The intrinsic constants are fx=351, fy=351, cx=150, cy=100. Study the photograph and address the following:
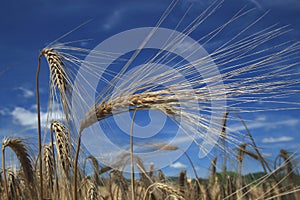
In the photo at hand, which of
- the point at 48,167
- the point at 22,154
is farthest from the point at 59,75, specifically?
the point at 22,154

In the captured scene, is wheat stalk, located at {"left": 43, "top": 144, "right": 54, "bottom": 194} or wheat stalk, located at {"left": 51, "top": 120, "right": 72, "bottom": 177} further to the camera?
wheat stalk, located at {"left": 43, "top": 144, "right": 54, "bottom": 194}

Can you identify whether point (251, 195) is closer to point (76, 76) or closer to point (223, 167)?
point (223, 167)

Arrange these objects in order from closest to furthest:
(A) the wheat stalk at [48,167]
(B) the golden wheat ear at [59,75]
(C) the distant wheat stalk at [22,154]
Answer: (B) the golden wheat ear at [59,75] < (A) the wheat stalk at [48,167] < (C) the distant wheat stalk at [22,154]

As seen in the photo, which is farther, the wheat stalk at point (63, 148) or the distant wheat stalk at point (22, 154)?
the distant wheat stalk at point (22, 154)

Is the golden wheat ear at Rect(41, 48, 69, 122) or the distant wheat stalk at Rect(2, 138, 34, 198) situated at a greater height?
the golden wheat ear at Rect(41, 48, 69, 122)

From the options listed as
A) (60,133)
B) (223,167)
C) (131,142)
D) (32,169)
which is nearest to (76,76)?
(60,133)

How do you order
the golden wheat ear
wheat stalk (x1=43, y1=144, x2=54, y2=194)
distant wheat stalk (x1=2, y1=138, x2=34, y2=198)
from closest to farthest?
the golden wheat ear
wheat stalk (x1=43, y1=144, x2=54, y2=194)
distant wheat stalk (x1=2, y1=138, x2=34, y2=198)

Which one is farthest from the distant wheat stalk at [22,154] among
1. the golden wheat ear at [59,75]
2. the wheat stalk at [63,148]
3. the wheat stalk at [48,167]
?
the golden wheat ear at [59,75]

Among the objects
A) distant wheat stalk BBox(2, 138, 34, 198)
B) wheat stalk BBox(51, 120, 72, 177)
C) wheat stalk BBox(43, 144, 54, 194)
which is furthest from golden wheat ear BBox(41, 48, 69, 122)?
distant wheat stalk BBox(2, 138, 34, 198)

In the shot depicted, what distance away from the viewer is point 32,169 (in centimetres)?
327

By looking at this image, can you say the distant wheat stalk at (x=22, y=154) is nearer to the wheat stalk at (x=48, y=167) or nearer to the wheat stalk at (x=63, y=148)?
the wheat stalk at (x=48, y=167)

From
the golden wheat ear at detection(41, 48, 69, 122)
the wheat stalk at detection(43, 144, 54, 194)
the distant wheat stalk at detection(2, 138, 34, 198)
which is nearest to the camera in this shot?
the golden wheat ear at detection(41, 48, 69, 122)

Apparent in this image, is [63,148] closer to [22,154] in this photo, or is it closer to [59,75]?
[59,75]

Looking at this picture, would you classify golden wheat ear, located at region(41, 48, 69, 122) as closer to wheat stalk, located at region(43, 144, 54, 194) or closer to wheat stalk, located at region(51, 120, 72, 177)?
wheat stalk, located at region(51, 120, 72, 177)
